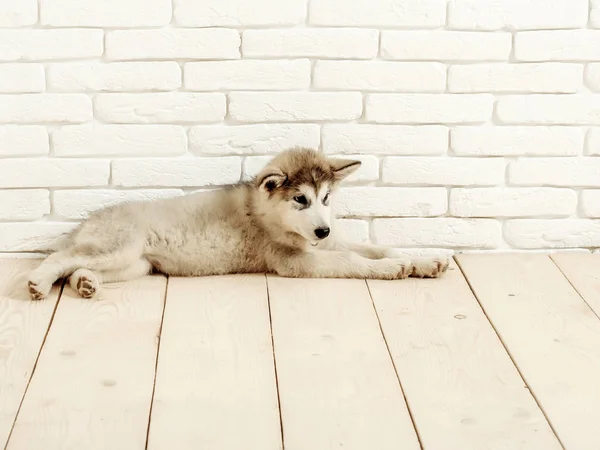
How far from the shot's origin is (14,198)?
2.86m

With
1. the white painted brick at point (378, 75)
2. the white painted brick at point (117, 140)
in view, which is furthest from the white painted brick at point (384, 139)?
A: the white painted brick at point (117, 140)

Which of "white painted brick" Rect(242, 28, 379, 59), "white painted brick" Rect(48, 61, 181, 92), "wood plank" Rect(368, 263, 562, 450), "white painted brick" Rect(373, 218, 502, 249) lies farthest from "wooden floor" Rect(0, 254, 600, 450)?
"white painted brick" Rect(242, 28, 379, 59)

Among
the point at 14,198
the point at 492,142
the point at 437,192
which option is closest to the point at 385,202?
the point at 437,192

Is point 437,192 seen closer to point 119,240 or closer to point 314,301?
point 314,301

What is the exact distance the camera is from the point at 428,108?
287 cm

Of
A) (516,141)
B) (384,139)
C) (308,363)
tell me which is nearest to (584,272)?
(516,141)

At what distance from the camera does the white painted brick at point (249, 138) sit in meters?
2.84

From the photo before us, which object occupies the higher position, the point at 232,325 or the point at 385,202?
the point at 385,202

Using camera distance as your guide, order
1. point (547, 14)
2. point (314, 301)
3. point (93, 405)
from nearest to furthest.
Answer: point (93, 405) → point (314, 301) → point (547, 14)

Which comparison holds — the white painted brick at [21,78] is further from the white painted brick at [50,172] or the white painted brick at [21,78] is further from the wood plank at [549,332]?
the wood plank at [549,332]

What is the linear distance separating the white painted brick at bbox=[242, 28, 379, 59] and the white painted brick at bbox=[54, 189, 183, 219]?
0.52m

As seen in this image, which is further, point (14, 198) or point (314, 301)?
point (14, 198)

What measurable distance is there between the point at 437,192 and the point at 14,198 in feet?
4.16

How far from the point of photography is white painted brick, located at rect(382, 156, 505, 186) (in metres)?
2.91
